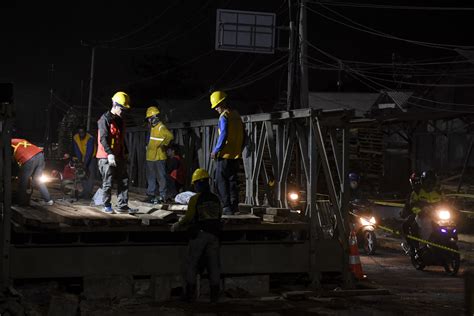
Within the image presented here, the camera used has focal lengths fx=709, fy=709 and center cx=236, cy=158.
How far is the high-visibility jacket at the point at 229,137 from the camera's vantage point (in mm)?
11438

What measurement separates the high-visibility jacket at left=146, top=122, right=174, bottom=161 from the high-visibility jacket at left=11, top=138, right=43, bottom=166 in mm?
2047

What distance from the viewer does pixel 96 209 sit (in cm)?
1156

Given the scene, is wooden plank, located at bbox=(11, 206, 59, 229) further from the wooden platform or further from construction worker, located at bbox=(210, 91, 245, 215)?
construction worker, located at bbox=(210, 91, 245, 215)

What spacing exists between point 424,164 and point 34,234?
3242cm

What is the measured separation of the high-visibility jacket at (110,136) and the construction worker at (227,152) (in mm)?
1493

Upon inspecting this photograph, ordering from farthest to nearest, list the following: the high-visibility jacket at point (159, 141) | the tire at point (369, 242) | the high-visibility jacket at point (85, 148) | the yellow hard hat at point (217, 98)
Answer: the tire at point (369, 242) → the high-visibility jacket at point (85, 148) → the high-visibility jacket at point (159, 141) → the yellow hard hat at point (217, 98)

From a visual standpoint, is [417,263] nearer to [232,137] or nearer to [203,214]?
[232,137]

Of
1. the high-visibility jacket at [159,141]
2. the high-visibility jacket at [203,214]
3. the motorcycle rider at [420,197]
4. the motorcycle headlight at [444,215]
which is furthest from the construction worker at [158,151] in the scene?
the motorcycle headlight at [444,215]

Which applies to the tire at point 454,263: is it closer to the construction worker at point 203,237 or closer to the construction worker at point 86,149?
the construction worker at point 203,237

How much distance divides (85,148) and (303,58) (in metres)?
9.93

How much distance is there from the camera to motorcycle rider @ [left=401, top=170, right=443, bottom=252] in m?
13.4

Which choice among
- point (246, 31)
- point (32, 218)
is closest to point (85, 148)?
point (32, 218)

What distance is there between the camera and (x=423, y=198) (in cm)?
1349

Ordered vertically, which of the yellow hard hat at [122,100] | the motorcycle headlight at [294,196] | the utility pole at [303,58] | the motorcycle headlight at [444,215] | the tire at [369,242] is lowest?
the tire at [369,242]
